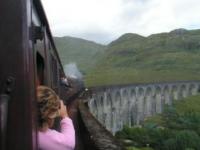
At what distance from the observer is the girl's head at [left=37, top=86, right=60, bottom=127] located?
111 inches

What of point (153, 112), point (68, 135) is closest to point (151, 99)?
point (153, 112)

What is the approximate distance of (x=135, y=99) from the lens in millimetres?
89875

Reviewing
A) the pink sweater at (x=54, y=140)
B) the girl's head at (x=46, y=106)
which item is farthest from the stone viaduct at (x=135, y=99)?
the girl's head at (x=46, y=106)

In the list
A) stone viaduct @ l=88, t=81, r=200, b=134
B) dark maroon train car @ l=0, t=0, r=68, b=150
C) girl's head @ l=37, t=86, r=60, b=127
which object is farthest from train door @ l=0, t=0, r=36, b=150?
stone viaduct @ l=88, t=81, r=200, b=134

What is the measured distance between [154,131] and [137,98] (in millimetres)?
25061

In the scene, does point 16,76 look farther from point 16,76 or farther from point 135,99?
point 135,99

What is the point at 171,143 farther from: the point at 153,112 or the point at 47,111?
the point at 47,111

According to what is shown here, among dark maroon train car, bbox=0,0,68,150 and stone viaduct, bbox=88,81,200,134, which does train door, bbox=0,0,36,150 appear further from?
stone viaduct, bbox=88,81,200,134

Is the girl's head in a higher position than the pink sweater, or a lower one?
higher

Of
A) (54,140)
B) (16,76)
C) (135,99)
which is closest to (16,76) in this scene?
(16,76)

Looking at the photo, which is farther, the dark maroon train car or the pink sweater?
the pink sweater

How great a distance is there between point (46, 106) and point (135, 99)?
8737cm

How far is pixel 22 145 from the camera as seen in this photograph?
2271 millimetres

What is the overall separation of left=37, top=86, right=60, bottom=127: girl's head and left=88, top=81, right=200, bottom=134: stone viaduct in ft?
183
